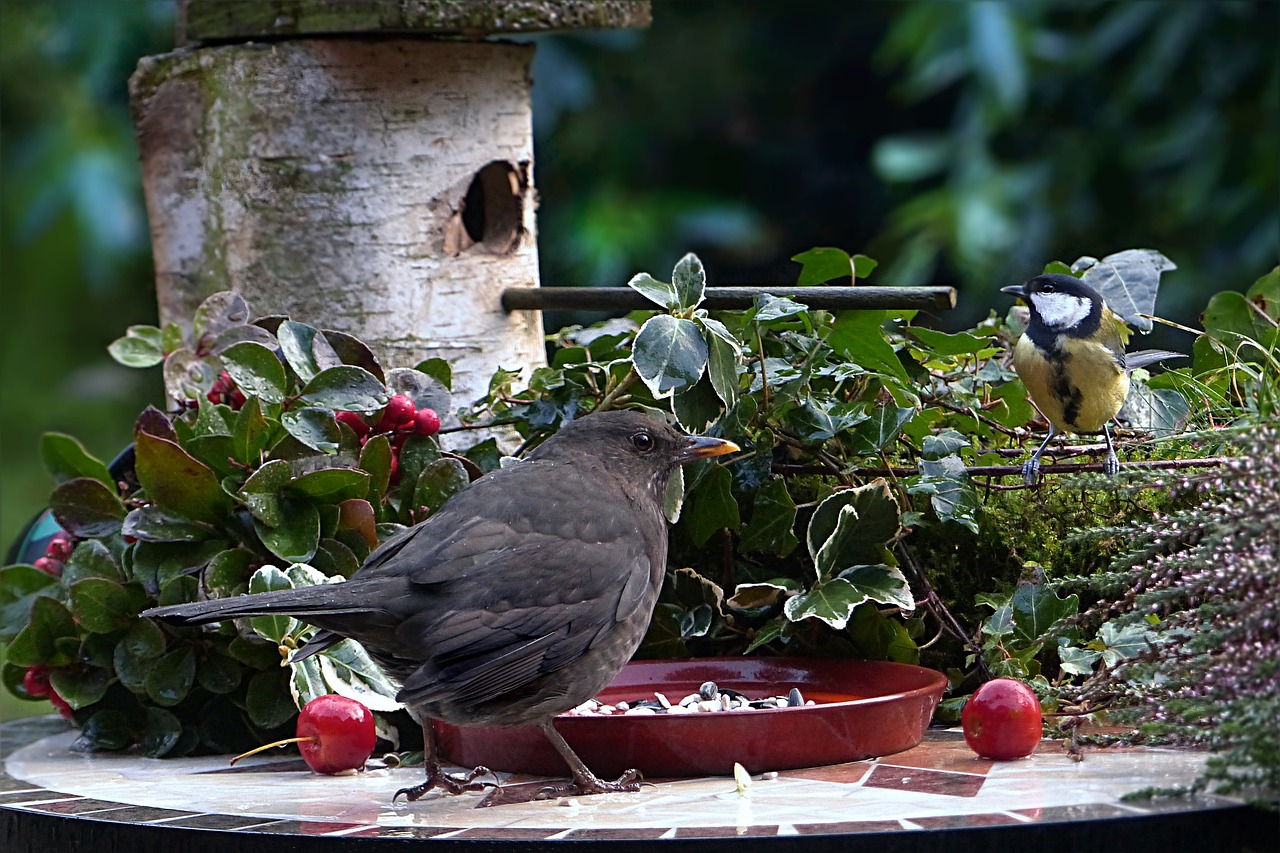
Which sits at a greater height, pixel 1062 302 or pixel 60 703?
pixel 1062 302

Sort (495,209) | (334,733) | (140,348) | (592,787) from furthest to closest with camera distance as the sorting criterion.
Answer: (495,209), (140,348), (334,733), (592,787)

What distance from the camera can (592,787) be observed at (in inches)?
81.5

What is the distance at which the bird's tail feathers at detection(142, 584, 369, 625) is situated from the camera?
1.95 metres

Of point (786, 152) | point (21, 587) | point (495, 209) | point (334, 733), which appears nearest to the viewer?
point (334, 733)

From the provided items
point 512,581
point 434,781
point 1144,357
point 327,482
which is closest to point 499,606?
point 512,581

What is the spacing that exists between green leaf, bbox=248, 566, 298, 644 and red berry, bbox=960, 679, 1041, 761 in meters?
1.03

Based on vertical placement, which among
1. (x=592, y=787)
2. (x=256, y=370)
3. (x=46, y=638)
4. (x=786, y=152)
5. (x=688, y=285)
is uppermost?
(x=786, y=152)

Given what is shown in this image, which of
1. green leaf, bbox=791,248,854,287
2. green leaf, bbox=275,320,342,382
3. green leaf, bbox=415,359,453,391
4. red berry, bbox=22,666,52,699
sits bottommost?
red berry, bbox=22,666,52,699

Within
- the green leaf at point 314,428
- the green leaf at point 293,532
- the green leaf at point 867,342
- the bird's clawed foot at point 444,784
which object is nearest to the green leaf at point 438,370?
the green leaf at point 314,428

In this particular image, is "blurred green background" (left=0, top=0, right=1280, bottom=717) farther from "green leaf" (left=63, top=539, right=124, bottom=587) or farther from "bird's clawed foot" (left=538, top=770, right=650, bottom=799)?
"bird's clawed foot" (left=538, top=770, right=650, bottom=799)

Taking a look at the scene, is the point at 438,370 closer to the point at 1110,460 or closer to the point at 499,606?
the point at 499,606

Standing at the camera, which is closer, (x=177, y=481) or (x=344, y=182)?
(x=177, y=481)

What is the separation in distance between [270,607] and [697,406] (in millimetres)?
808

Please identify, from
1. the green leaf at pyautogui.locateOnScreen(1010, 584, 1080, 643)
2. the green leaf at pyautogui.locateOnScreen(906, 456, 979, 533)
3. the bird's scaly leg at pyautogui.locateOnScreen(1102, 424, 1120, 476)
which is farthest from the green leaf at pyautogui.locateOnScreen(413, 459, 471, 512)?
the bird's scaly leg at pyautogui.locateOnScreen(1102, 424, 1120, 476)
